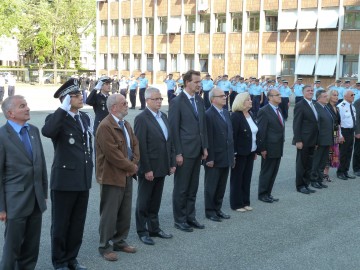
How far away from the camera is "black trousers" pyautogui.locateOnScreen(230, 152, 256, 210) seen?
8797 millimetres

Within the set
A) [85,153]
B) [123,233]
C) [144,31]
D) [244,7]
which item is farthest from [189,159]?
[144,31]

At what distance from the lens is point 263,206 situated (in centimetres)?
924

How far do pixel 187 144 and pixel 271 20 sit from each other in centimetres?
3657

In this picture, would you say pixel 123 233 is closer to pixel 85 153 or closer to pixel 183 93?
pixel 85 153

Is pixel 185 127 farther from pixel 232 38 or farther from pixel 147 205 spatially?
pixel 232 38

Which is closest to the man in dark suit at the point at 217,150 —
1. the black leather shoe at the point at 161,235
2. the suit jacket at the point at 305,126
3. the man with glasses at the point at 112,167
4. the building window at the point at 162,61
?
the black leather shoe at the point at 161,235

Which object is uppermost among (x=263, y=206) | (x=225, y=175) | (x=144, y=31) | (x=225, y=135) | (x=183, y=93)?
(x=144, y=31)

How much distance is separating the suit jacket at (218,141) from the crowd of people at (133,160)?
0.05 feet

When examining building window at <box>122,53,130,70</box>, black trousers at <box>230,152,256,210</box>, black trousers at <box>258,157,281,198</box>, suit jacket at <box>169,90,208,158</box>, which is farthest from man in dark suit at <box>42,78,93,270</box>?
building window at <box>122,53,130,70</box>

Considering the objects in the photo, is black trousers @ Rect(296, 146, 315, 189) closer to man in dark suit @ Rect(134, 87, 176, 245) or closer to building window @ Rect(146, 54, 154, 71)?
man in dark suit @ Rect(134, 87, 176, 245)

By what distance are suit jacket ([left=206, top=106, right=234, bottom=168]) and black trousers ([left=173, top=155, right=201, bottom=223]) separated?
1.51 ft

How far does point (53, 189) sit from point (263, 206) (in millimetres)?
4514

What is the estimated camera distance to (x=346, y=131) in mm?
11930

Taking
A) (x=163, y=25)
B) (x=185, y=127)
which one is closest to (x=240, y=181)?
(x=185, y=127)
